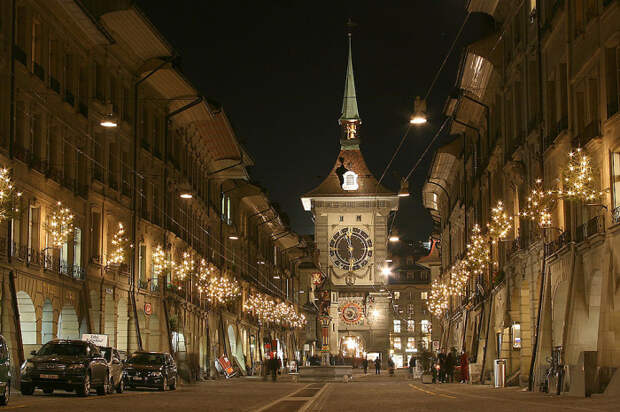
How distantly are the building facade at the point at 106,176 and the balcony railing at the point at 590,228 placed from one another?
15.4m

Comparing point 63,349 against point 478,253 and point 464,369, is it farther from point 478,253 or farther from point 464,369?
point 464,369

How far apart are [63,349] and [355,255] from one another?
119809 millimetres

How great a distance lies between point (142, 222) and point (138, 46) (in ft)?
29.2

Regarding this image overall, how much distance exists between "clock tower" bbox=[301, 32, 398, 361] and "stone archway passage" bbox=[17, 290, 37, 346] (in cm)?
10939

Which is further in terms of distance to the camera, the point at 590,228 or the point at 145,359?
the point at 145,359

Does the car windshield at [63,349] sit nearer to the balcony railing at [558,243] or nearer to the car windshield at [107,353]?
the car windshield at [107,353]

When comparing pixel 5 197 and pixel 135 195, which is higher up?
pixel 135 195

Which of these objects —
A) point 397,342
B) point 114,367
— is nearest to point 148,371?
point 114,367

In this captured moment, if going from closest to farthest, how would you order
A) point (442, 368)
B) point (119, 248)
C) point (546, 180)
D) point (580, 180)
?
point (580, 180)
point (546, 180)
point (119, 248)
point (442, 368)

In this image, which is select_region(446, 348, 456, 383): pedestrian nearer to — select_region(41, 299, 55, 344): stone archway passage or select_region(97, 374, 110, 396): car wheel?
select_region(41, 299, 55, 344): stone archway passage

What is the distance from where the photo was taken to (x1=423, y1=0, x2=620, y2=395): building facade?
103ft

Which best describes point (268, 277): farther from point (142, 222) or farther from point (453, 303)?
point (142, 222)

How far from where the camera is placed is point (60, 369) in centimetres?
3156


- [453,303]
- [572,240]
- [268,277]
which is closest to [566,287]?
[572,240]
